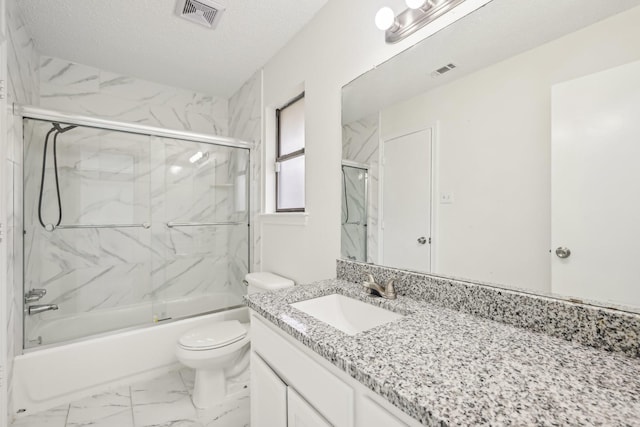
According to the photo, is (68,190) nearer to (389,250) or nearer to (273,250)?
(273,250)

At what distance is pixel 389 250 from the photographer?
1296 mm

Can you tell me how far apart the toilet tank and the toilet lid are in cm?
29

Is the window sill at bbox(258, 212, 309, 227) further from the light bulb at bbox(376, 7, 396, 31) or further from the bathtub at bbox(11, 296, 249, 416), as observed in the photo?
the light bulb at bbox(376, 7, 396, 31)

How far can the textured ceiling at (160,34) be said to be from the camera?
1.70 meters

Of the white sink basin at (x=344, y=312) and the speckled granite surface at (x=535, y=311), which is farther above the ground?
the speckled granite surface at (x=535, y=311)

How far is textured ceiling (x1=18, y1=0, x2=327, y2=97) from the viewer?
5.58 feet

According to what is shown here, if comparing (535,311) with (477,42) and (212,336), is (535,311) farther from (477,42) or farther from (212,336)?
(212,336)

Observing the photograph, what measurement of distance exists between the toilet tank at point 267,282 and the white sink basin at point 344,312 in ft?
2.15

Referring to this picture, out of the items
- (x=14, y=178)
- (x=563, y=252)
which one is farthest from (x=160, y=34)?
(x=563, y=252)

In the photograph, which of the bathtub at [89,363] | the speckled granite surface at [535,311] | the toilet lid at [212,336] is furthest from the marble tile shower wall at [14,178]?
the speckled granite surface at [535,311]

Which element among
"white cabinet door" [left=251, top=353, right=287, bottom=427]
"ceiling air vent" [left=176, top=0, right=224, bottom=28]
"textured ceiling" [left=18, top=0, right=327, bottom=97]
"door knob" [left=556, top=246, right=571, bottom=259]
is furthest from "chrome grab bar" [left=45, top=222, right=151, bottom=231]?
"door knob" [left=556, top=246, right=571, bottom=259]

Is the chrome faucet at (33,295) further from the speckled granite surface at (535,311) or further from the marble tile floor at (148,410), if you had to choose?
the speckled granite surface at (535,311)

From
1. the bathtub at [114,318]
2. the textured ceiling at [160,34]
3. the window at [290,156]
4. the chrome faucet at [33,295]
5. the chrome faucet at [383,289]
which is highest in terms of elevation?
the textured ceiling at [160,34]

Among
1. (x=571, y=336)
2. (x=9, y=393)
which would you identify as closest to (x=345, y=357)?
(x=571, y=336)
